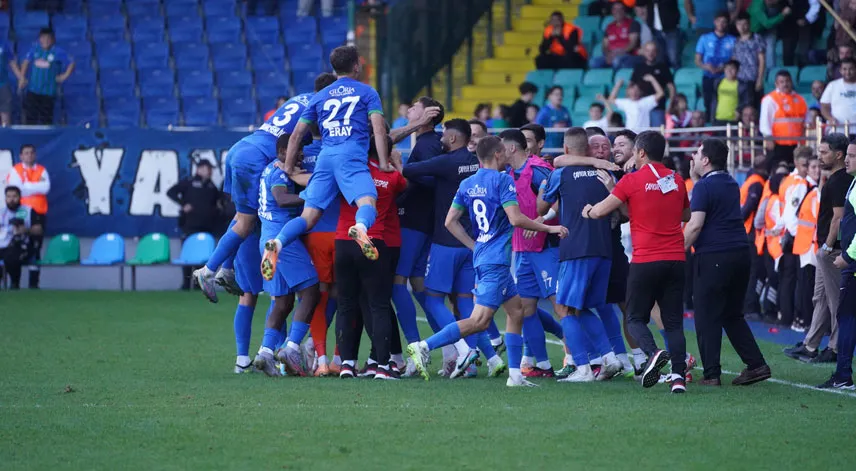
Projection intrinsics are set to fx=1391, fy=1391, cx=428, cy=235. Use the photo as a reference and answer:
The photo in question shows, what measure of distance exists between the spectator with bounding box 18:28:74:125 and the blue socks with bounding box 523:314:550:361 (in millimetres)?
14553

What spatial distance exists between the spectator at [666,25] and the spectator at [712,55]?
1631 millimetres

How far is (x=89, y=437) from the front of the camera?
7816 millimetres

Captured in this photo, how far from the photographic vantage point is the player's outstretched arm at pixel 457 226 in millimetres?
10328

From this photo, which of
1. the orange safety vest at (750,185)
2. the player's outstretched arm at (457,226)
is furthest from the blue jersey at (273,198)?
the orange safety vest at (750,185)

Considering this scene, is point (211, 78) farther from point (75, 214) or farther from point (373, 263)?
point (373, 263)

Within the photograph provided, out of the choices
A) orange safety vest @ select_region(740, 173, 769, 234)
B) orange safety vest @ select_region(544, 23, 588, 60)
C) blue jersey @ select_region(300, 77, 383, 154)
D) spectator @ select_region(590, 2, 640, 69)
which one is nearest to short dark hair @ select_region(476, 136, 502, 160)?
blue jersey @ select_region(300, 77, 383, 154)

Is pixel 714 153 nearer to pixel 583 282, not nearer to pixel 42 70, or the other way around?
pixel 583 282

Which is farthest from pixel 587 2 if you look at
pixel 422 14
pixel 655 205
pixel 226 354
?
pixel 655 205

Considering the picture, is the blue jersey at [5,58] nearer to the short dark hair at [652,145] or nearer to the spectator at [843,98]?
the spectator at [843,98]

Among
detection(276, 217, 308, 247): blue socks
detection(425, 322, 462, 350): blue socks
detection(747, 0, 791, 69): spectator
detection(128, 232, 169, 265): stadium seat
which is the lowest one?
detection(128, 232, 169, 265): stadium seat

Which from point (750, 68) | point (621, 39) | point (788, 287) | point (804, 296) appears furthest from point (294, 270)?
point (621, 39)

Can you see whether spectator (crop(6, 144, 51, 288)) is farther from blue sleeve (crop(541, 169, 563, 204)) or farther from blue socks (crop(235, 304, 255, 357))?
blue sleeve (crop(541, 169, 563, 204))

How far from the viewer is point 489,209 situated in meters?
10.2

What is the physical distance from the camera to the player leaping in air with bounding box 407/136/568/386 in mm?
10148
